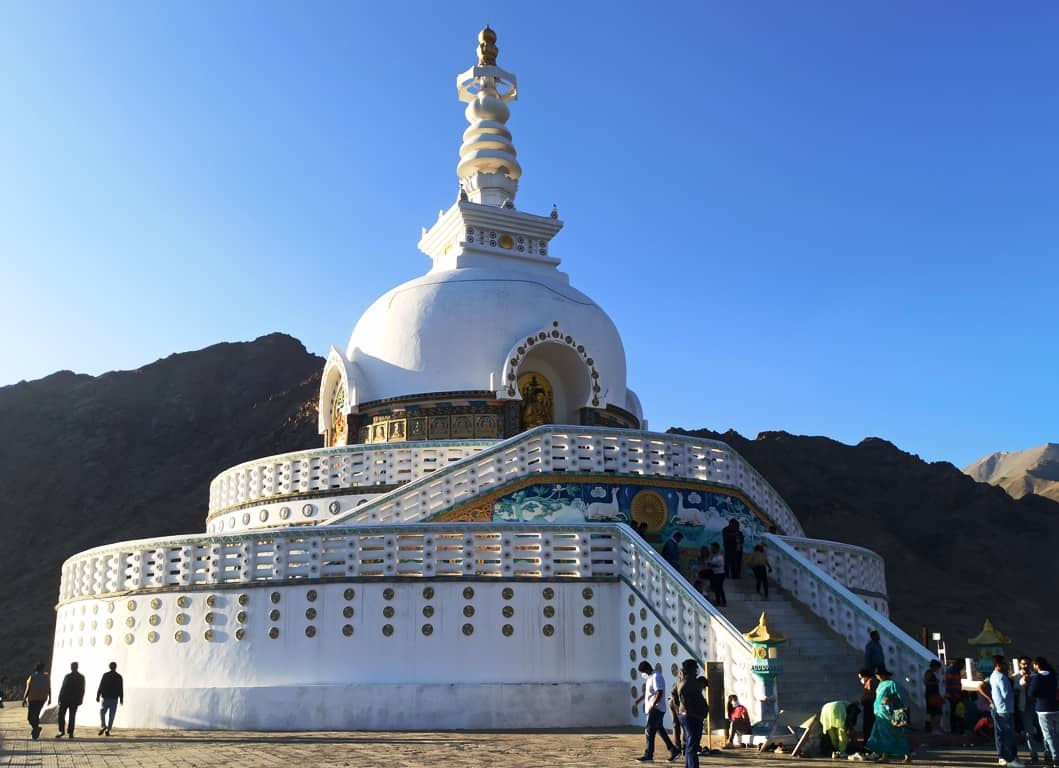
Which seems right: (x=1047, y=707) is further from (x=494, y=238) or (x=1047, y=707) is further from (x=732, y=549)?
(x=494, y=238)

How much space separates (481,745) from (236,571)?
5055mm

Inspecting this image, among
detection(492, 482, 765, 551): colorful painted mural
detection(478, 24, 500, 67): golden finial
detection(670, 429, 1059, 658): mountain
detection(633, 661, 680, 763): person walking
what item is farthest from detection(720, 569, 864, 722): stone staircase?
detection(670, 429, 1059, 658): mountain

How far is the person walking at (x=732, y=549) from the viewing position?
16766 millimetres

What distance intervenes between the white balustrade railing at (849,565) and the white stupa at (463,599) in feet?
0.18

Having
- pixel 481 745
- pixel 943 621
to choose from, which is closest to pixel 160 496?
pixel 943 621

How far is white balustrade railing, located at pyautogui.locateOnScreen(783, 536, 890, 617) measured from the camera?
18.6 meters

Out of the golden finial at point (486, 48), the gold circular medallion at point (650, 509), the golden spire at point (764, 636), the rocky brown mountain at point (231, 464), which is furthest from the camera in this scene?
the rocky brown mountain at point (231, 464)

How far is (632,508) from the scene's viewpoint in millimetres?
17734

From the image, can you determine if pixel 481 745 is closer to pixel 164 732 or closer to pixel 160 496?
pixel 164 732

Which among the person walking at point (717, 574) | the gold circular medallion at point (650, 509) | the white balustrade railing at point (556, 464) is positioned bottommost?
the person walking at point (717, 574)

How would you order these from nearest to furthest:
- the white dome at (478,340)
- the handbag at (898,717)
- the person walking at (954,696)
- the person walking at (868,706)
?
the handbag at (898,717)
the person walking at (868,706)
the person walking at (954,696)
the white dome at (478,340)

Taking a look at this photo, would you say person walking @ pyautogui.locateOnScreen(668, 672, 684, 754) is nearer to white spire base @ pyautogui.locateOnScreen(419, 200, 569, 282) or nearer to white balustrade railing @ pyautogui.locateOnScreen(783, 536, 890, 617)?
white balustrade railing @ pyautogui.locateOnScreen(783, 536, 890, 617)

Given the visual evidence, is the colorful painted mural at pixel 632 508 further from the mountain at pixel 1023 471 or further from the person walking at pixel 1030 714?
the mountain at pixel 1023 471

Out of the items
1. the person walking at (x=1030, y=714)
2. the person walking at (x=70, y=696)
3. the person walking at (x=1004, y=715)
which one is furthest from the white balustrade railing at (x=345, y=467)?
the person walking at (x=1004, y=715)
